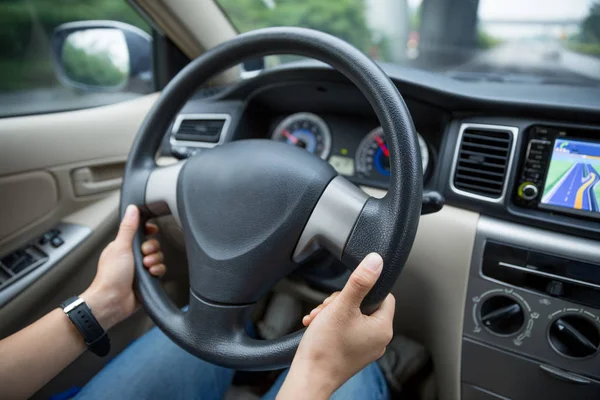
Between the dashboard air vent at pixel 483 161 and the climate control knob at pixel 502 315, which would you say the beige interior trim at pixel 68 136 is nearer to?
the dashboard air vent at pixel 483 161

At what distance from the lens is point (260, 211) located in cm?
81

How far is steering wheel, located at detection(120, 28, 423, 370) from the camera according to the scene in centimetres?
67

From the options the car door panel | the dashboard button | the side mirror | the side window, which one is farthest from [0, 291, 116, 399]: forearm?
the side mirror

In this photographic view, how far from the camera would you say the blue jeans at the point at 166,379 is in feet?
3.05

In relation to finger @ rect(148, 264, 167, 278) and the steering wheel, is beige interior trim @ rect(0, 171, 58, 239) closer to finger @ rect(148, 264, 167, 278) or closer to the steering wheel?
the steering wheel

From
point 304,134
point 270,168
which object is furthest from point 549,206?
point 304,134

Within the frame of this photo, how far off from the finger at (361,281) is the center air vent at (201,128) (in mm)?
841

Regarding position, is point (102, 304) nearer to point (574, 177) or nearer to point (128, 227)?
point (128, 227)

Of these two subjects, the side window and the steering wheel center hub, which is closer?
the steering wheel center hub

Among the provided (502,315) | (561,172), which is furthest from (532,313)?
(561,172)

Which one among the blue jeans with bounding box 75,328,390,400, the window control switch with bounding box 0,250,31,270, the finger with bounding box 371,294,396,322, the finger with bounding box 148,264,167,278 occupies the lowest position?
the blue jeans with bounding box 75,328,390,400

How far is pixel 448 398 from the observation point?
116cm

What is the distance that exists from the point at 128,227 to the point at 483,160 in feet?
2.52

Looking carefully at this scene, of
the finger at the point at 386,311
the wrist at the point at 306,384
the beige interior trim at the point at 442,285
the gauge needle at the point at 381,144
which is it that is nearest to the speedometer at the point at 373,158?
the gauge needle at the point at 381,144
